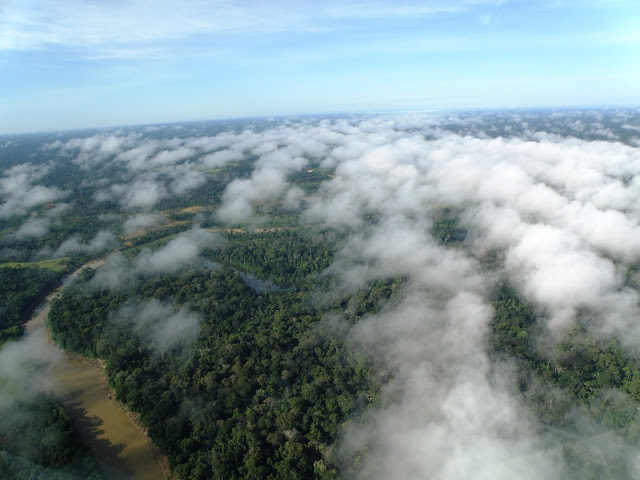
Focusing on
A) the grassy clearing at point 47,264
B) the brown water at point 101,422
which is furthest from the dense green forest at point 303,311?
the brown water at point 101,422

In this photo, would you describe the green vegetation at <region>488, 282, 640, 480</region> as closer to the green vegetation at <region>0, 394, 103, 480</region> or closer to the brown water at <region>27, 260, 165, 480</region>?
the brown water at <region>27, 260, 165, 480</region>

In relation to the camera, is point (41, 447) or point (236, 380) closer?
A: point (41, 447)

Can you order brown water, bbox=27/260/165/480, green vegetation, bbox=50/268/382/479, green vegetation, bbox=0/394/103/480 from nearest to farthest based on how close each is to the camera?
green vegetation, bbox=0/394/103/480
green vegetation, bbox=50/268/382/479
brown water, bbox=27/260/165/480

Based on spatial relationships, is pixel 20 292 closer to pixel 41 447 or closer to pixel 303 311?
pixel 41 447

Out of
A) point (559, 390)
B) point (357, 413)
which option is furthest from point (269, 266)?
point (559, 390)

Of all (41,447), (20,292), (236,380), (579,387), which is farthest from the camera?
(20,292)

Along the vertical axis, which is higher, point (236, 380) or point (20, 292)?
point (20, 292)

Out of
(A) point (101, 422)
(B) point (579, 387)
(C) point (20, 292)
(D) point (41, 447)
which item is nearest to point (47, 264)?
(C) point (20, 292)

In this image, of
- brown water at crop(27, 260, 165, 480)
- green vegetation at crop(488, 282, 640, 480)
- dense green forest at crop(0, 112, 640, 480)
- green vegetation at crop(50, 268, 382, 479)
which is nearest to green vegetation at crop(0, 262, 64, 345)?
dense green forest at crop(0, 112, 640, 480)
